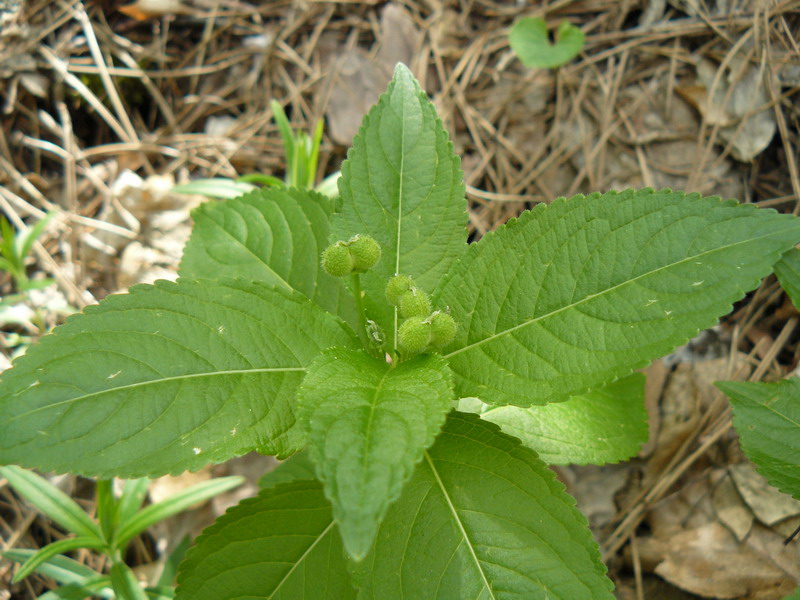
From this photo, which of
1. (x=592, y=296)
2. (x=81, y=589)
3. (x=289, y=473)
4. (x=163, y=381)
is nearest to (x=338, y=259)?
(x=163, y=381)

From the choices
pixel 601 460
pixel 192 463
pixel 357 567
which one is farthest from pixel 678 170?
pixel 192 463

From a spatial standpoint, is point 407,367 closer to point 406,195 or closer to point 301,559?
point 406,195

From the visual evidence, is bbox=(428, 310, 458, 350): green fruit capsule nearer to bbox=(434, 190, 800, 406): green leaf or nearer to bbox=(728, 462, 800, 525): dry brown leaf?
bbox=(434, 190, 800, 406): green leaf

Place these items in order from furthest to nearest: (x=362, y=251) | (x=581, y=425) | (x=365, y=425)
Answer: (x=581, y=425) → (x=362, y=251) → (x=365, y=425)

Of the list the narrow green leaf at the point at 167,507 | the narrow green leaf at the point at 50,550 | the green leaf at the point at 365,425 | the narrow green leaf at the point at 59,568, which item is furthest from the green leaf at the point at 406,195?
the narrow green leaf at the point at 59,568

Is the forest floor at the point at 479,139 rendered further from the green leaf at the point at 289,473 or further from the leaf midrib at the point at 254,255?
the leaf midrib at the point at 254,255

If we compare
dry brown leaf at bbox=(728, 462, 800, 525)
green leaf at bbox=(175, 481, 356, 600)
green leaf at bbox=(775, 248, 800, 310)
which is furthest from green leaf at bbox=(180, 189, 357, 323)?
dry brown leaf at bbox=(728, 462, 800, 525)
